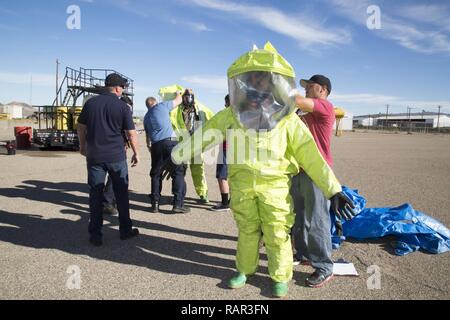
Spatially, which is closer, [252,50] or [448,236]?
[252,50]

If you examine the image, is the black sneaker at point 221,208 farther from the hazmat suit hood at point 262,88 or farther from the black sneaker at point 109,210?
the hazmat suit hood at point 262,88

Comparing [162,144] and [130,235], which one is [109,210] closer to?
[130,235]

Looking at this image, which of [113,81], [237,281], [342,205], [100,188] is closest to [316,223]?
[342,205]

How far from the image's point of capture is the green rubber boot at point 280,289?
3.03 metres

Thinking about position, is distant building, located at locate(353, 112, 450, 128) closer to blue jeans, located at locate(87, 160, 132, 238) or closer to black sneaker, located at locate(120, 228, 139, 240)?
black sneaker, located at locate(120, 228, 139, 240)

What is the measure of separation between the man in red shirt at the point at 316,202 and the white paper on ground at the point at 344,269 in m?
0.17

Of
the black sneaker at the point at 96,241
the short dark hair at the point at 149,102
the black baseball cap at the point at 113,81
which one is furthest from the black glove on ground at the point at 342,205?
the short dark hair at the point at 149,102

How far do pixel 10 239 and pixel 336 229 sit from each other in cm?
415

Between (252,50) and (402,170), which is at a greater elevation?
(252,50)

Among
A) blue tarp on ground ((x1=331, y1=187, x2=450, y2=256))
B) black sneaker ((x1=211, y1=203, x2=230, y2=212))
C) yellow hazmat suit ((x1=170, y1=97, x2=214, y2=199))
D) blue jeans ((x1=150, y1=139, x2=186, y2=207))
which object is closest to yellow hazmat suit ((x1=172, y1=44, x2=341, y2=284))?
blue tarp on ground ((x1=331, y1=187, x2=450, y2=256))
